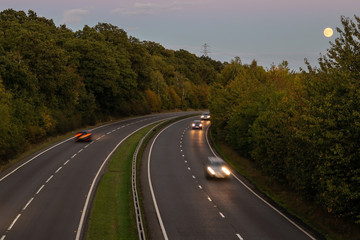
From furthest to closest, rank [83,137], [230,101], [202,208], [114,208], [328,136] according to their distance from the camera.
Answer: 1. [230,101]
2. [83,137]
3. [114,208]
4. [202,208]
5. [328,136]

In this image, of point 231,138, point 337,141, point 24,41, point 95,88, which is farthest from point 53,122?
point 337,141

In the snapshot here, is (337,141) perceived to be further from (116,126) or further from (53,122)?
(116,126)

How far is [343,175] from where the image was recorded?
56.0 feet

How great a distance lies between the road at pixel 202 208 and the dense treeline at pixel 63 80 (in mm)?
17907

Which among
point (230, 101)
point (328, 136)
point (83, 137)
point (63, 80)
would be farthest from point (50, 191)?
point (63, 80)

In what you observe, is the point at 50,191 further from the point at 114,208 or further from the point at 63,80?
the point at 63,80

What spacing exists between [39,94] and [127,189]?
31.2m

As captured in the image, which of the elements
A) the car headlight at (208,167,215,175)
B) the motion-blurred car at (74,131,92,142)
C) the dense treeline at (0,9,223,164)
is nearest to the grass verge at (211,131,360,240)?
the car headlight at (208,167,215,175)

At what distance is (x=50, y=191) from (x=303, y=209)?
60.2 feet

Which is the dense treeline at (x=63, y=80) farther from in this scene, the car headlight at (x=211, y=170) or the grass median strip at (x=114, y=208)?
the car headlight at (x=211, y=170)

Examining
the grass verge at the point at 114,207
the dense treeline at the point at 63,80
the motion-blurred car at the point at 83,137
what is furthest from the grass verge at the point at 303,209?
the dense treeline at the point at 63,80

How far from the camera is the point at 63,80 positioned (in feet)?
193

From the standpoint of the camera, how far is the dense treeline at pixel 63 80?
4559 centimetres

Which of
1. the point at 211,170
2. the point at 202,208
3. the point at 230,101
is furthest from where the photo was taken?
the point at 230,101
